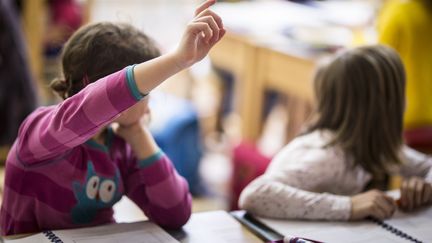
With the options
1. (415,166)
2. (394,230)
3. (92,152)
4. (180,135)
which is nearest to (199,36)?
(92,152)

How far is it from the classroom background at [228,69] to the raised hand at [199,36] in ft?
3.83

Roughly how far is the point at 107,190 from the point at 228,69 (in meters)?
2.01

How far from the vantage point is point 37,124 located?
3.63ft

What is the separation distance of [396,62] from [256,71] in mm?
1323

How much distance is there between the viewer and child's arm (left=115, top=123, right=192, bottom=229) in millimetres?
1190

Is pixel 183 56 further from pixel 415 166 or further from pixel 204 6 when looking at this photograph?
pixel 415 166

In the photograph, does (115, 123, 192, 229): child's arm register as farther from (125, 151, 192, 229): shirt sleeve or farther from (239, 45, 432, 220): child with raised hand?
(239, 45, 432, 220): child with raised hand

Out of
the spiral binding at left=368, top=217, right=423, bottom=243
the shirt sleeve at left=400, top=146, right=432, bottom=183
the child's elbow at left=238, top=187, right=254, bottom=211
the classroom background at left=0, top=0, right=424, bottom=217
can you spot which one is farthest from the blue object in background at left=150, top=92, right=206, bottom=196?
the spiral binding at left=368, top=217, right=423, bottom=243

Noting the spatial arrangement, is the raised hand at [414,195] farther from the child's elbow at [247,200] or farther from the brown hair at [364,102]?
the child's elbow at [247,200]

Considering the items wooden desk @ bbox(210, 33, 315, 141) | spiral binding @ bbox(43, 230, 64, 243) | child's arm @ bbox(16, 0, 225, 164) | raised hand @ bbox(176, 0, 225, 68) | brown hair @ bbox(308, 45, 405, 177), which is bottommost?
wooden desk @ bbox(210, 33, 315, 141)

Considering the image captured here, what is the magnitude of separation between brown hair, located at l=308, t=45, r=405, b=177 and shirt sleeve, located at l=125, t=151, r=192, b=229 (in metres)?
0.38

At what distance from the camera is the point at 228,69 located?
3148mm

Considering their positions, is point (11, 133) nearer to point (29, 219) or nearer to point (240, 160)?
point (240, 160)

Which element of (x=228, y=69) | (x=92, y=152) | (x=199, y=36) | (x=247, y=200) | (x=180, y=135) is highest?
(x=199, y=36)
